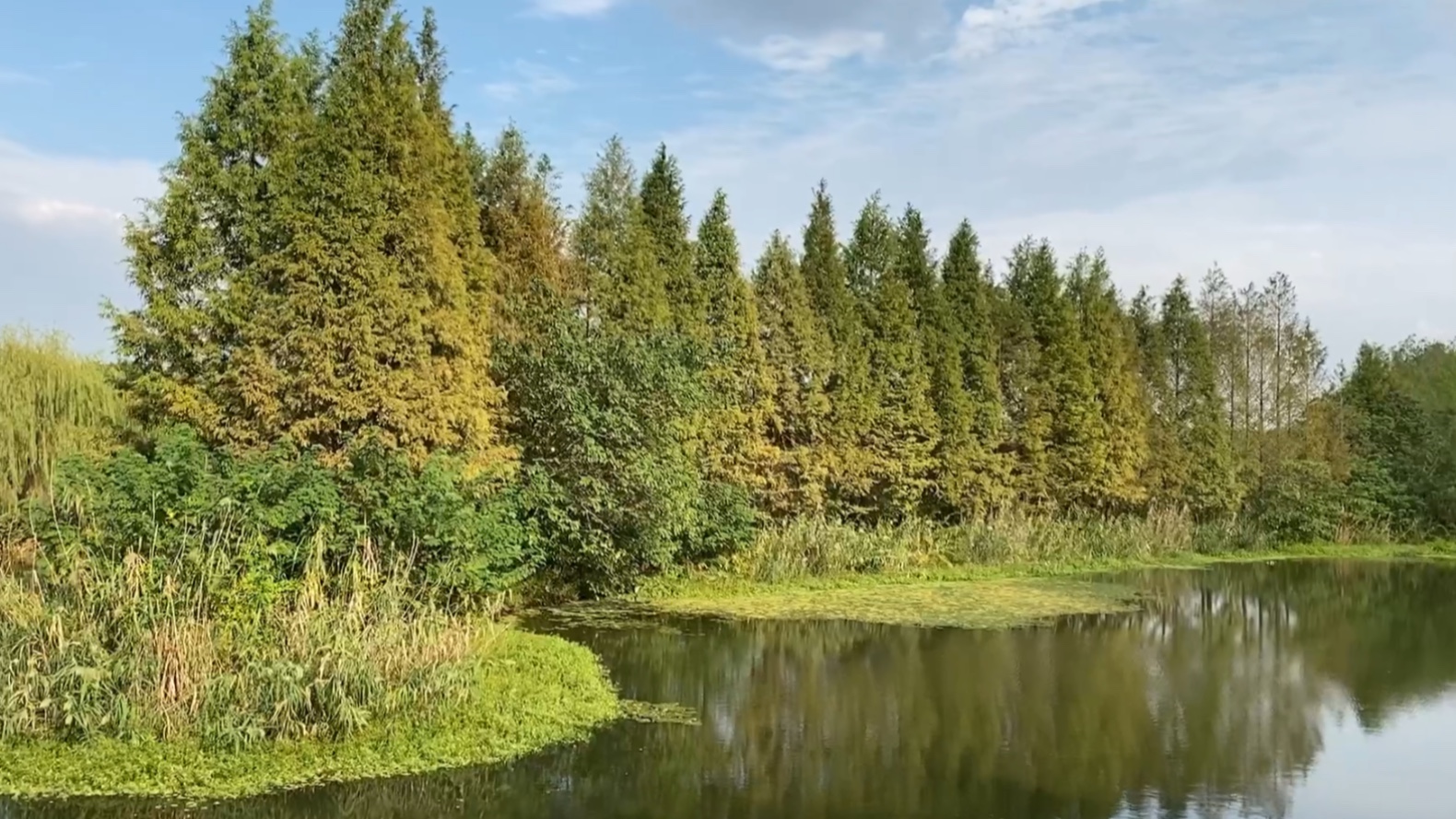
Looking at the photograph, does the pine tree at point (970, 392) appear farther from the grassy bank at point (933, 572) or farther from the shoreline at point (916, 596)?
the shoreline at point (916, 596)

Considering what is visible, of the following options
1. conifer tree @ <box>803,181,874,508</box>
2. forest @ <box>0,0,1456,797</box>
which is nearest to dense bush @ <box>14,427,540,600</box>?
forest @ <box>0,0,1456,797</box>

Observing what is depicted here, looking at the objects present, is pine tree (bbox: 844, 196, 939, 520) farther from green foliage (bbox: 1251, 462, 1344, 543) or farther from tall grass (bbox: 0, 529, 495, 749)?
tall grass (bbox: 0, 529, 495, 749)

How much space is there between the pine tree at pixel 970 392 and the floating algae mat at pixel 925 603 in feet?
13.4

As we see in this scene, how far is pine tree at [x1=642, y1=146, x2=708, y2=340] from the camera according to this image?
21.1 m

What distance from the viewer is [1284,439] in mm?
32625

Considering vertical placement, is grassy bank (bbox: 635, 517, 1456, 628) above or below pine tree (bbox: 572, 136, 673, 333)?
below

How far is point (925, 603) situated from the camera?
62.3 ft

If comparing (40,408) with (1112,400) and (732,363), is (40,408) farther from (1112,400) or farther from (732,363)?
(1112,400)

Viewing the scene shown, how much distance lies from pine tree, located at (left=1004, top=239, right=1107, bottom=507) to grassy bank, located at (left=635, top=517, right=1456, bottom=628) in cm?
140

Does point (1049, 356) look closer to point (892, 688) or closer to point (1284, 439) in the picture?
point (1284, 439)

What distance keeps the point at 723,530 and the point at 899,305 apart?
779 cm

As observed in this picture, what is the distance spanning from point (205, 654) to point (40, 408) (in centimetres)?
1374

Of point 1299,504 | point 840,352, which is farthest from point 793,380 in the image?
point 1299,504

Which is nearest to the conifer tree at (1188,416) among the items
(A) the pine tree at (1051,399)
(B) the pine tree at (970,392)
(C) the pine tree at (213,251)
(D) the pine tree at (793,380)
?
(A) the pine tree at (1051,399)
